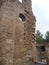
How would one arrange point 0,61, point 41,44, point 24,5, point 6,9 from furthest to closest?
point 41,44 < point 24,5 < point 6,9 < point 0,61

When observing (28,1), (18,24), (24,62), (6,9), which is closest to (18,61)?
(24,62)

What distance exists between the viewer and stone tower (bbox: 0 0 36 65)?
746 cm

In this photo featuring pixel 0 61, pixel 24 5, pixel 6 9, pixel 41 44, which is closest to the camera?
pixel 0 61

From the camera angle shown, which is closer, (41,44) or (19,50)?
(19,50)

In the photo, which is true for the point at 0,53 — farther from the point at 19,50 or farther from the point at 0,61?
the point at 19,50

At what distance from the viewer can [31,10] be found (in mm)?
9125

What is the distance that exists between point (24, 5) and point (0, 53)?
2.63 metres

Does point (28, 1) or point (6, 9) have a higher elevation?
point (28, 1)

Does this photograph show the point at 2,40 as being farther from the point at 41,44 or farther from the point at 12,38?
the point at 41,44

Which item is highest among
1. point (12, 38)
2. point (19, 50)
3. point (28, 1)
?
point (28, 1)

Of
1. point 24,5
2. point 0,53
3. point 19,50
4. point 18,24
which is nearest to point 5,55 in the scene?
point 0,53

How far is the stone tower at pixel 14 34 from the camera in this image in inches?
294

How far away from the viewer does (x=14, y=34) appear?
7.76 metres

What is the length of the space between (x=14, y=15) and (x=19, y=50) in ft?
4.93
